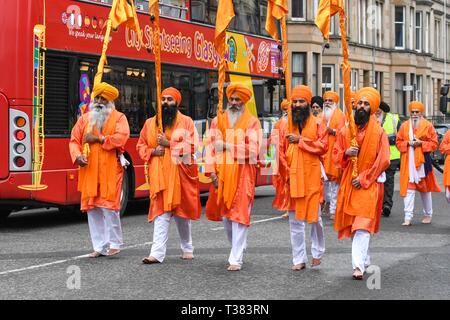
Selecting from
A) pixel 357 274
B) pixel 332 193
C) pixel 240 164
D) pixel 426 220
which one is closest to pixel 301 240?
pixel 357 274

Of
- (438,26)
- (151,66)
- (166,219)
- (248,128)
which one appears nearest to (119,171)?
(166,219)

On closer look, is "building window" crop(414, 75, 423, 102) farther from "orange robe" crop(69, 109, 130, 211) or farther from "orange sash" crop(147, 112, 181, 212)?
"orange sash" crop(147, 112, 181, 212)

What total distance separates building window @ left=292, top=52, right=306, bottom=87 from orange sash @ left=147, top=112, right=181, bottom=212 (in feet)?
107

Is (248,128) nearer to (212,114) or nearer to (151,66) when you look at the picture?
(151,66)

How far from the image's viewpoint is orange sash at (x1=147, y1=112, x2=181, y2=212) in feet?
34.1

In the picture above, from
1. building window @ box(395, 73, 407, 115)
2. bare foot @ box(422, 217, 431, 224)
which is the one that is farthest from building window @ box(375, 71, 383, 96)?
bare foot @ box(422, 217, 431, 224)

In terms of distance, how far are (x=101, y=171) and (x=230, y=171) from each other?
169 centimetres

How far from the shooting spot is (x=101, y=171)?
1087 centimetres

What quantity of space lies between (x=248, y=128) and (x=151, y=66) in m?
6.36

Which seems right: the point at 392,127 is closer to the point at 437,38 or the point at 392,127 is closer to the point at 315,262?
the point at 315,262

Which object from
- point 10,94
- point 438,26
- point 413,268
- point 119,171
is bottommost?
point 413,268

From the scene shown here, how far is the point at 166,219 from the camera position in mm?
10383

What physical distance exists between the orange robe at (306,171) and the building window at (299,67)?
3308 cm

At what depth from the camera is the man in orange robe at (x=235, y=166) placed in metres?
9.88
